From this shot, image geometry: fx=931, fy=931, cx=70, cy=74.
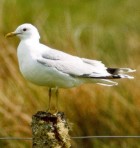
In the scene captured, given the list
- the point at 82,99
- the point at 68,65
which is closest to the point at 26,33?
the point at 68,65

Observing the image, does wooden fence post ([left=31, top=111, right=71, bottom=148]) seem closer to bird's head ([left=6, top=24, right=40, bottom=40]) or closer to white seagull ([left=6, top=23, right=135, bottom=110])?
white seagull ([left=6, top=23, right=135, bottom=110])

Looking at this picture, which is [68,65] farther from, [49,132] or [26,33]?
[49,132]

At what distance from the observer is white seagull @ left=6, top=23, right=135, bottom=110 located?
5.68m

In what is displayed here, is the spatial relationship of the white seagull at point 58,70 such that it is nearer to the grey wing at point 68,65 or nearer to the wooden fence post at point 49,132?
the grey wing at point 68,65

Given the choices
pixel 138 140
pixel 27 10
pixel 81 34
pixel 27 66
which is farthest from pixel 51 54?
pixel 27 10

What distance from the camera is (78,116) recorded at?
798 cm

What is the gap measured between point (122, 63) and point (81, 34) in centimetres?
279

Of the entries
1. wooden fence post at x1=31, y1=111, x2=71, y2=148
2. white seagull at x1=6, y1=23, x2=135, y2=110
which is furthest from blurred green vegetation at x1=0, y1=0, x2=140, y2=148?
wooden fence post at x1=31, y1=111, x2=71, y2=148

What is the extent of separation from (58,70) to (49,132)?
87 cm

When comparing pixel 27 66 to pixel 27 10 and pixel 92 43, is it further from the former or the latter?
pixel 27 10

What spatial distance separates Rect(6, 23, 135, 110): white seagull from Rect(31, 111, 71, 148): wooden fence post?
0.68 metres

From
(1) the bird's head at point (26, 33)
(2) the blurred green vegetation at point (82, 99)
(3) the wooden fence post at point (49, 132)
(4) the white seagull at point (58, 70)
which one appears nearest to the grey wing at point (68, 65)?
(4) the white seagull at point (58, 70)

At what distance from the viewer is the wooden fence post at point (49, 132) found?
494cm

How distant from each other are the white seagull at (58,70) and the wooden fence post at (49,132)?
0.68m
